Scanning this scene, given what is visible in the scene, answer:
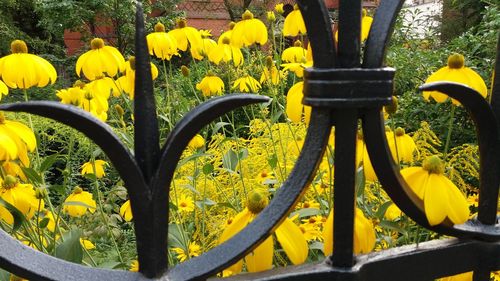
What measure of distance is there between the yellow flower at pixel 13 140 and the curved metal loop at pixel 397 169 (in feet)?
1.28

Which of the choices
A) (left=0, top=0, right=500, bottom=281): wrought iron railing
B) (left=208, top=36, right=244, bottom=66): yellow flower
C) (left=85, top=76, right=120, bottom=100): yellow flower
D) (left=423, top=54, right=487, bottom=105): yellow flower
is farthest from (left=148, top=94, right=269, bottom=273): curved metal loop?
(left=208, top=36, right=244, bottom=66): yellow flower

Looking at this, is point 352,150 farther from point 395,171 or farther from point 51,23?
point 51,23

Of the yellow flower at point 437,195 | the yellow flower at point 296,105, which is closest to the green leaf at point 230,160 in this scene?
the yellow flower at point 296,105

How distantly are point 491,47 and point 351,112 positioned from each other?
1901mm

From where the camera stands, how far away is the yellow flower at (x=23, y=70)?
728 millimetres

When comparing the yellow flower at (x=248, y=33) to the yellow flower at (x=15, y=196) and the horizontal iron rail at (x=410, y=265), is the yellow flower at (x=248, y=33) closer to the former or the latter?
the yellow flower at (x=15, y=196)

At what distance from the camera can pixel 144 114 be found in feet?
0.98

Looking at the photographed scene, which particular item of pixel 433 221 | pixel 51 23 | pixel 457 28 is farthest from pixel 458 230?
pixel 457 28

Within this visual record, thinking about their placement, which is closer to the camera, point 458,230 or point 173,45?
point 458,230

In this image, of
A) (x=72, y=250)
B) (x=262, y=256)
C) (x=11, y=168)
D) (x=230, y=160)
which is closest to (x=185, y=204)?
(x=230, y=160)

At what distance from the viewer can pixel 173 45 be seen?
40.2 inches

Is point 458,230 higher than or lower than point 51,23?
lower

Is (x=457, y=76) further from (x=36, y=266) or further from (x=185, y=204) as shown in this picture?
(x=185, y=204)

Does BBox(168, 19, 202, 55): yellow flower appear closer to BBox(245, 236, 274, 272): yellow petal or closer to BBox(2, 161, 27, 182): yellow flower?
BBox(2, 161, 27, 182): yellow flower
